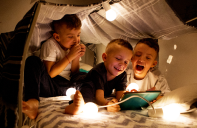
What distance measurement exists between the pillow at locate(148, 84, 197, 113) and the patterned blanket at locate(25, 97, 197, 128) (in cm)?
6

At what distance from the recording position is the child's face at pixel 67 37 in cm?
116

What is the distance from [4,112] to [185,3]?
146 centimetres

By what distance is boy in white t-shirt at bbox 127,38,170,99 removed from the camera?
4.16 feet

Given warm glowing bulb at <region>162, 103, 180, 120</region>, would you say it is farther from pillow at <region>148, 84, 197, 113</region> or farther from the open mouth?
the open mouth

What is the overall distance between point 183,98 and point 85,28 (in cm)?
105

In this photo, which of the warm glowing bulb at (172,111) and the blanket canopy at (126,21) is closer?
the warm glowing bulb at (172,111)

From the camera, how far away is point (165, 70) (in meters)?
1.68

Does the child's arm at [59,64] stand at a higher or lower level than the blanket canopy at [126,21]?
lower

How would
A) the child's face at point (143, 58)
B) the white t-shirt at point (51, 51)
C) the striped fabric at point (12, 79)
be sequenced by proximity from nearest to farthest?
the striped fabric at point (12, 79) < the white t-shirt at point (51, 51) < the child's face at point (143, 58)

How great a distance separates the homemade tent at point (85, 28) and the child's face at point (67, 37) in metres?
0.11

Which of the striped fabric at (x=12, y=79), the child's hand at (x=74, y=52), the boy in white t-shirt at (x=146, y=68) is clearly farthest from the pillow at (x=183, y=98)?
the striped fabric at (x=12, y=79)

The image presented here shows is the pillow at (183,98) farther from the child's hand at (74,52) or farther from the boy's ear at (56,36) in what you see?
the boy's ear at (56,36)

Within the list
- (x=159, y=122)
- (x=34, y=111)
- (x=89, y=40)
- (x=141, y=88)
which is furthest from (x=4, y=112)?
(x=89, y=40)

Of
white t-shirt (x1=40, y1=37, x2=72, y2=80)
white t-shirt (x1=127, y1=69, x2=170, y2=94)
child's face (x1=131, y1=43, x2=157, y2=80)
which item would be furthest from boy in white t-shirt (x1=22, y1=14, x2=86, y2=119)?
white t-shirt (x1=127, y1=69, x2=170, y2=94)
